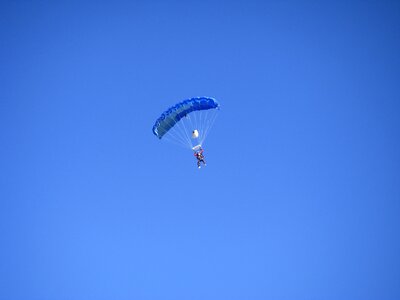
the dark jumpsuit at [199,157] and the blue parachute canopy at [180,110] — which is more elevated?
the blue parachute canopy at [180,110]

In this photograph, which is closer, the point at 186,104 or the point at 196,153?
the point at 186,104

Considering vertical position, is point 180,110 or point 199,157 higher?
point 180,110

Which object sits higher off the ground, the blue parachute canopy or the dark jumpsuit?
the blue parachute canopy

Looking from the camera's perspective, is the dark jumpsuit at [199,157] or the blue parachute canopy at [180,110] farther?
the dark jumpsuit at [199,157]

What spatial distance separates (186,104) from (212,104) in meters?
1.83

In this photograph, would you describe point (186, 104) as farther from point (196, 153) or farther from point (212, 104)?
point (196, 153)

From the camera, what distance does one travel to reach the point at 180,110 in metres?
27.4

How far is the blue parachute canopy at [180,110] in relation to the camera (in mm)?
27172

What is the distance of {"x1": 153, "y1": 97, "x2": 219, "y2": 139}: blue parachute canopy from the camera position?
2717 cm

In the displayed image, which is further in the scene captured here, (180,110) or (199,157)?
(199,157)

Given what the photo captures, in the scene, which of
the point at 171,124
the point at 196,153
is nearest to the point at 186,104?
the point at 171,124

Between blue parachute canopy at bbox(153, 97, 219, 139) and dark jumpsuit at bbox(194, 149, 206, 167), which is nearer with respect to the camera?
blue parachute canopy at bbox(153, 97, 219, 139)

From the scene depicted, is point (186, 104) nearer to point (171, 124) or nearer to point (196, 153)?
point (171, 124)

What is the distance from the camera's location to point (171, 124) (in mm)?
28078
